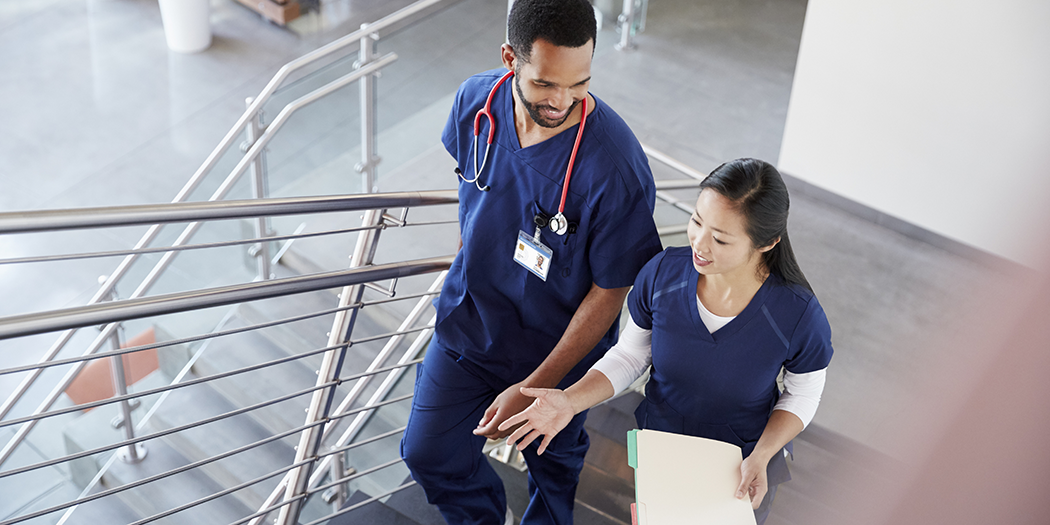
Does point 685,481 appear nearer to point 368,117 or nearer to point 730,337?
point 730,337

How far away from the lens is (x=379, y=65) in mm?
3660

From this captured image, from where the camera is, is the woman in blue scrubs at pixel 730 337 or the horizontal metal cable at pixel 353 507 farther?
the horizontal metal cable at pixel 353 507

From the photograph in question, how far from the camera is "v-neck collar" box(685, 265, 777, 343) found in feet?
5.28

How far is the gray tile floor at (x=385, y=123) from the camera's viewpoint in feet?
12.1

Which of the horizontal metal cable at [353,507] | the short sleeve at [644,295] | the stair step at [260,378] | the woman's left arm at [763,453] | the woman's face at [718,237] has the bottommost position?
the stair step at [260,378]

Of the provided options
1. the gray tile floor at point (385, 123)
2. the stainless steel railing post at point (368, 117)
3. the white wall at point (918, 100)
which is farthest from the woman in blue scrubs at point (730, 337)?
the stainless steel railing post at point (368, 117)

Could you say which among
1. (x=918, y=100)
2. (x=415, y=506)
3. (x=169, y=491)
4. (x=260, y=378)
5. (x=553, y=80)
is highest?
(x=553, y=80)

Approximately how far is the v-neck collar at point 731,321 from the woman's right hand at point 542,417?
305 mm

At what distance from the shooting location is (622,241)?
1729 millimetres

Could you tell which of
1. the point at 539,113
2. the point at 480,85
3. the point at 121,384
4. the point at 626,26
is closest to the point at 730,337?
the point at 539,113

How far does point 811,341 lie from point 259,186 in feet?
8.66

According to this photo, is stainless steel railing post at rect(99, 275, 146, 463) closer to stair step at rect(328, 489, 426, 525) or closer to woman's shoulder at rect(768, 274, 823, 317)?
stair step at rect(328, 489, 426, 525)

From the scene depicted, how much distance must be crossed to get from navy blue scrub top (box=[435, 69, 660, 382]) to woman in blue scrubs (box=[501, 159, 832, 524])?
4.8 inches

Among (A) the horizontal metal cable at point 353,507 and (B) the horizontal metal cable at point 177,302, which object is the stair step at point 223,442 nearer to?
(A) the horizontal metal cable at point 353,507
